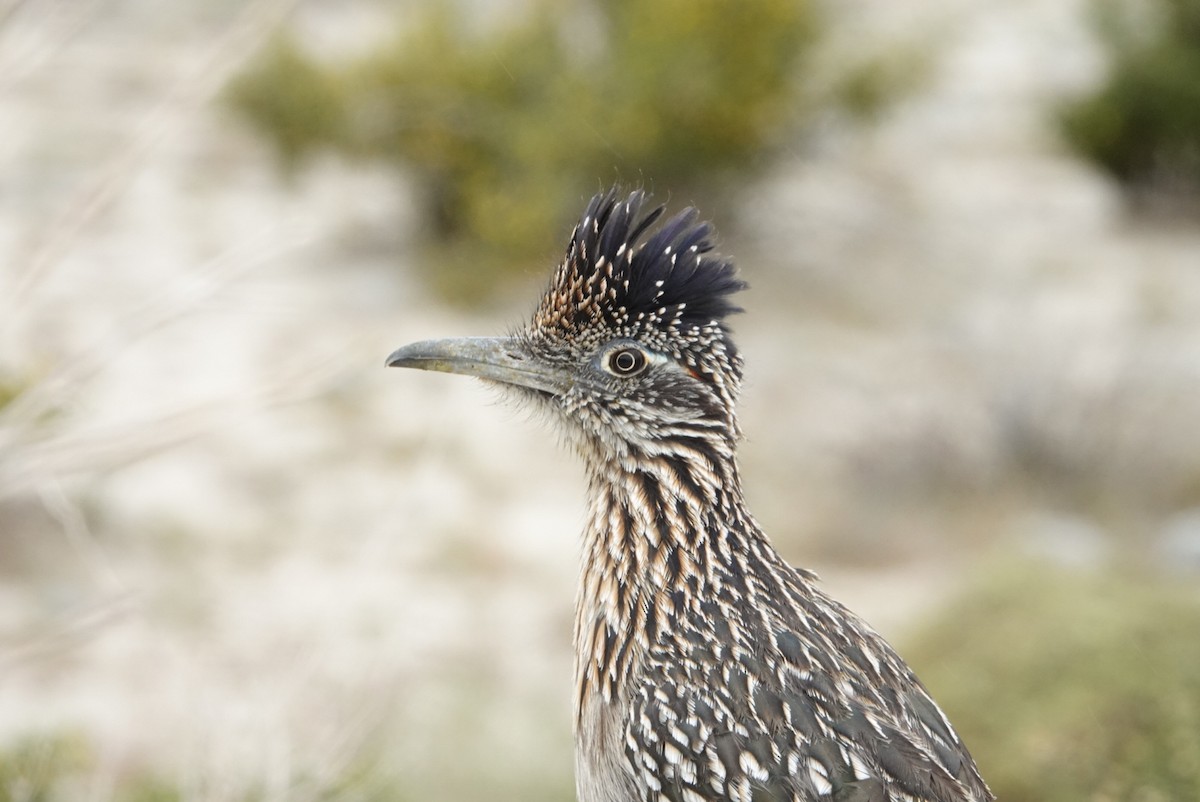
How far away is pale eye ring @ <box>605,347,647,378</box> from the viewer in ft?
13.7

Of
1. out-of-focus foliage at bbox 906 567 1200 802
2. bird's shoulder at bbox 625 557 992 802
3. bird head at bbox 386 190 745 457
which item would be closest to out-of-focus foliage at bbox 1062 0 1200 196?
out-of-focus foliage at bbox 906 567 1200 802

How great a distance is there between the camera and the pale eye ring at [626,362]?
4.18m

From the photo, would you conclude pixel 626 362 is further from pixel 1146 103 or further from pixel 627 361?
pixel 1146 103

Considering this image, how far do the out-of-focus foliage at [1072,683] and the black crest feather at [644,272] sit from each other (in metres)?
2.86

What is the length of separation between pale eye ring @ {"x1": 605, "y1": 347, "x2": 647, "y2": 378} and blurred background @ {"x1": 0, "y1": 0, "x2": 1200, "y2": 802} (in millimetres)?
709

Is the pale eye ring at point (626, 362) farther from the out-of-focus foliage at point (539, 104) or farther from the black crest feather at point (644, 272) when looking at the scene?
the out-of-focus foliage at point (539, 104)

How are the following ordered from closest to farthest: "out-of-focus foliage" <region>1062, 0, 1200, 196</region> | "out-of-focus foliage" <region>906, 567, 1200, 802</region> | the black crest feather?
1. the black crest feather
2. "out-of-focus foliage" <region>906, 567, 1200, 802</region>
3. "out-of-focus foliage" <region>1062, 0, 1200, 196</region>

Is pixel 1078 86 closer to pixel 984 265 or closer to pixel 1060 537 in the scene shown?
pixel 984 265

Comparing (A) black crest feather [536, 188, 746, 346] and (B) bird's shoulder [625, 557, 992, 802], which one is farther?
(A) black crest feather [536, 188, 746, 346]

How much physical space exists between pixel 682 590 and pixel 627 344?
27.7 inches

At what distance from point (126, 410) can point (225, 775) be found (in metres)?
7.81

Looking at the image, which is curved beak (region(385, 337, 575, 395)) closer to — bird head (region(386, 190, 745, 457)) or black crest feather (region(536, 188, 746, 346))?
bird head (region(386, 190, 745, 457))

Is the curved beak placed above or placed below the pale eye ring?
above

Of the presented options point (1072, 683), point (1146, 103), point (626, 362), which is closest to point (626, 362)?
point (626, 362)
